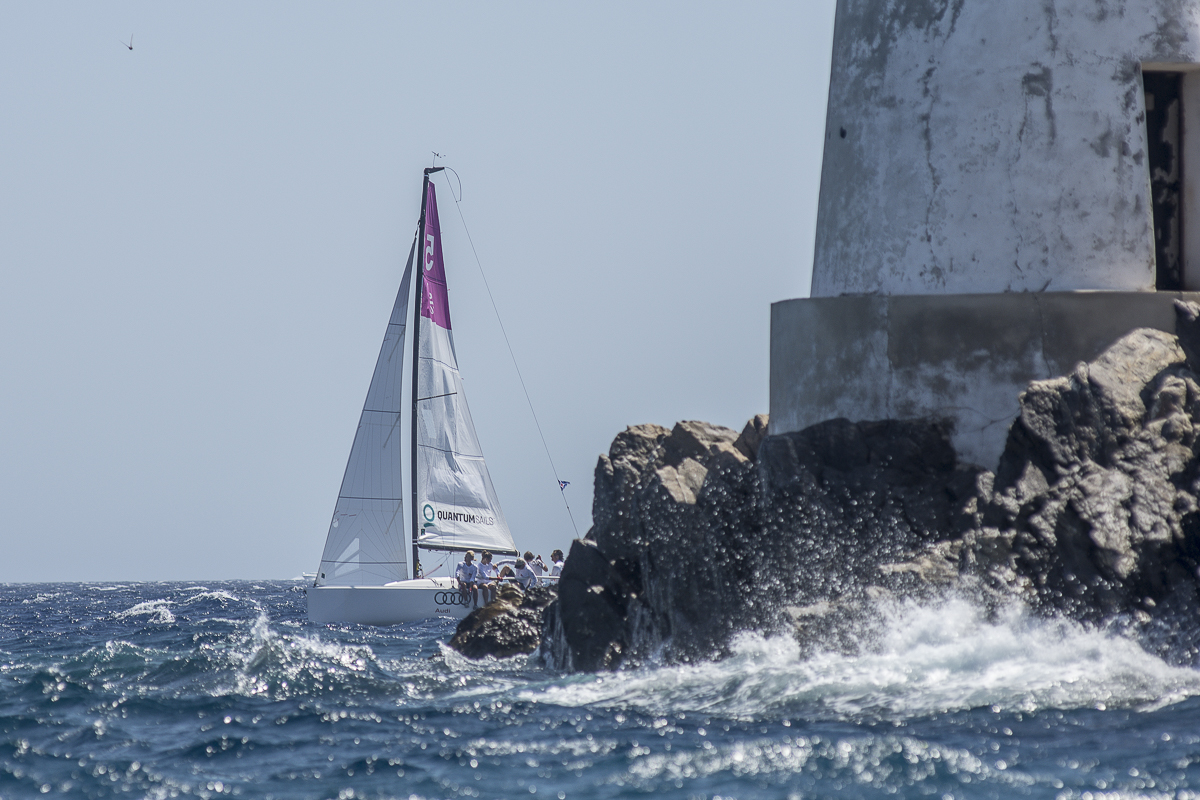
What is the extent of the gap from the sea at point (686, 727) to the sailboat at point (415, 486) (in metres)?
16.5

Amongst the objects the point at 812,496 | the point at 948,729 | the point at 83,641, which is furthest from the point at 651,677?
the point at 83,641

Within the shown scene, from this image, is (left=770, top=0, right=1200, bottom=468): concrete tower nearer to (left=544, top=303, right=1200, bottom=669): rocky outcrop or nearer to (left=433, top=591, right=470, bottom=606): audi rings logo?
(left=544, top=303, right=1200, bottom=669): rocky outcrop

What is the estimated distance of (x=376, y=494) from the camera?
3052 centimetres

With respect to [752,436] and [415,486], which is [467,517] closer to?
[415,486]

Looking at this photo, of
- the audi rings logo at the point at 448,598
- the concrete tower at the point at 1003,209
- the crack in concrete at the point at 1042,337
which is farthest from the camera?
the audi rings logo at the point at 448,598

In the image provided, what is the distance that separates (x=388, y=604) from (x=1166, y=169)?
20255 mm

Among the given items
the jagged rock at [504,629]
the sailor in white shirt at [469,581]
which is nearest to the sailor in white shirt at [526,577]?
the sailor in white shirt at [469,581]

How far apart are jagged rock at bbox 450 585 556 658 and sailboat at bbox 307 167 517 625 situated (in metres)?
11.6

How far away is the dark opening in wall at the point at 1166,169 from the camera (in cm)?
1215

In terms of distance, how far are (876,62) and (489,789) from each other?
Result: 8.23 meters

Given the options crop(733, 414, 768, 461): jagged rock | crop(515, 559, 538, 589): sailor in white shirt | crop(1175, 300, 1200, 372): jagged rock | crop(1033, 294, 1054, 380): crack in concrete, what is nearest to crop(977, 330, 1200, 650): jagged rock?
crop(1175, 300, 1200, 372): jagged rock

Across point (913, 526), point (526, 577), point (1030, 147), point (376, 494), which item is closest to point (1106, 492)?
point (913, 526)

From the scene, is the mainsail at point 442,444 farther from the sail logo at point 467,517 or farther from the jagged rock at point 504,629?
the jagged rock at point 504,629

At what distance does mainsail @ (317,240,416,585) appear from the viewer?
29.8 m
